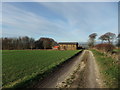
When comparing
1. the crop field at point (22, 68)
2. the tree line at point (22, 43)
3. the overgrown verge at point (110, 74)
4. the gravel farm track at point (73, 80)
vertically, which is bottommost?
the crop field at point (22, 68)

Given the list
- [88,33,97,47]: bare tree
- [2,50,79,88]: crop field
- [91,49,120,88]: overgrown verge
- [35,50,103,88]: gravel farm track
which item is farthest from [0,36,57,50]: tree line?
[35,50,103,88]: gravel farm track

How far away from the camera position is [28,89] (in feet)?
17.3

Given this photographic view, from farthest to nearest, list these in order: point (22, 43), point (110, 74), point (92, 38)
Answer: point (22, 43) < point (92, 38) < point (110, 74)

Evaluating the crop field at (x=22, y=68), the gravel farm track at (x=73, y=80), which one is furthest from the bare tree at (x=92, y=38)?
the gravel farm track at (x=73, y=80)

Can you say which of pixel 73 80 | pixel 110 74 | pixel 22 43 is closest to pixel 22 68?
pixel 73 80

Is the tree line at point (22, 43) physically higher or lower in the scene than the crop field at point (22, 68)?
higher

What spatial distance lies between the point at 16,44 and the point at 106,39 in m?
60.5

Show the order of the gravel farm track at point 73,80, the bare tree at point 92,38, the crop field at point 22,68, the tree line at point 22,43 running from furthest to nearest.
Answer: the bare tree at point 92,38 → the tree line at point 22,43 → the crop field at point 22,68 → the gravel farm track at point 73,80

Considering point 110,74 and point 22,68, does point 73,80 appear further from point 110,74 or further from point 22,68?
point 22,68

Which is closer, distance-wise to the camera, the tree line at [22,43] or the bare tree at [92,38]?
the tree line at [22,43]

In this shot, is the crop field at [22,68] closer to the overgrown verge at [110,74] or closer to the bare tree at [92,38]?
the overgrown verge at [110,74]

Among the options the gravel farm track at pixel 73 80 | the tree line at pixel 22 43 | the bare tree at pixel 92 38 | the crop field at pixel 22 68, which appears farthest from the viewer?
the bare tree at pixel 92 38

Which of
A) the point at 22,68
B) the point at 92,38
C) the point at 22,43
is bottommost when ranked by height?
the point at 22,68

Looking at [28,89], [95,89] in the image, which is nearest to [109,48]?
[95,89]
